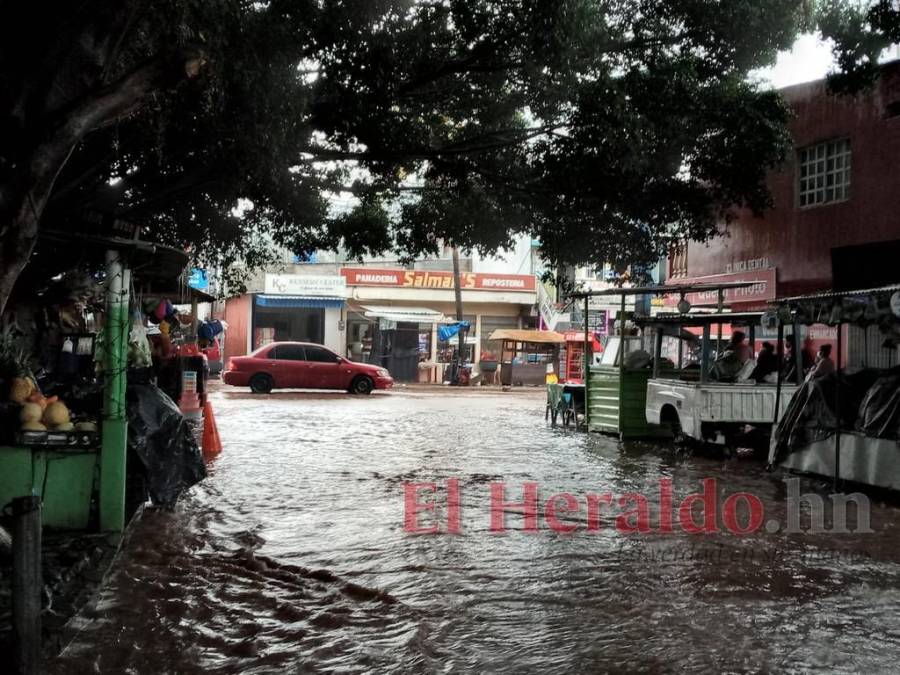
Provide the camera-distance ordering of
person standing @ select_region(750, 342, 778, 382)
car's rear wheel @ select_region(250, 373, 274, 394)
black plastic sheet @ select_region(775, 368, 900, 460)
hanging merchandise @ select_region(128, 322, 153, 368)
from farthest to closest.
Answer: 1. car's rear wheel @ select_region(250, 373, 274, 394)
2. person standing @ select_region(750, 342, 778, 382)
3. black plastic sheet @ select_region(775, 368, 900, 460)
4. hanging merchandise @ select_region(128, 322, 153, 368)

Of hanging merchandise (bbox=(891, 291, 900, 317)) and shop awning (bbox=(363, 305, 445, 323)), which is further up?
shop awning (bbox=(363, 305, 445, 323))

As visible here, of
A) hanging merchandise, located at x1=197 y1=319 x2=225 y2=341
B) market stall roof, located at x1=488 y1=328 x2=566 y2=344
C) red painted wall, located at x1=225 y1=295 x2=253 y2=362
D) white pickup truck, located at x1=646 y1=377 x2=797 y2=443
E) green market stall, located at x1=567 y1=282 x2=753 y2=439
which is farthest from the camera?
red painted wall, located at x1=225 y1=295 x2=253 y2=362

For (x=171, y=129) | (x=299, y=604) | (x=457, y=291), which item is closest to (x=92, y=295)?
(x=171, y=129)

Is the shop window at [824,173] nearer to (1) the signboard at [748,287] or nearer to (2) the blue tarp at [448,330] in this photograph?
(1) the signboard at [748,287]

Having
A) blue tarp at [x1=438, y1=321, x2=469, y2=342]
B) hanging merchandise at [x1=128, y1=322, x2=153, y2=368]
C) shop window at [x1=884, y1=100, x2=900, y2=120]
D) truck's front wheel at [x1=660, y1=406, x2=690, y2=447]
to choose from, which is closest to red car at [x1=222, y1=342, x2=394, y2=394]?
blue tarp at [x1=438, y1=321, x2=469, y2=342]

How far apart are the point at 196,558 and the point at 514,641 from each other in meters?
2.87

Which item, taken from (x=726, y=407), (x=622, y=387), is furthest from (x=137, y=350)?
(x=622, y=387)

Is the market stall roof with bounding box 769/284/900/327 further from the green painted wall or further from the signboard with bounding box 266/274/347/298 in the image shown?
the signboard with bounding box 266/274/347/298

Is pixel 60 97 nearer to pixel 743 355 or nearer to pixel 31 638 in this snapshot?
pixel 31 638

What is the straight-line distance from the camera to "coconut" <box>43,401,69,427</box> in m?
6.45

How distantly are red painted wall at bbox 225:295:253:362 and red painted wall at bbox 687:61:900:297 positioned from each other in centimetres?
2421

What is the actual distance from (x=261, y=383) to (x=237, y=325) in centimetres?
1326

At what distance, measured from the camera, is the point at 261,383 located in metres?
24.8

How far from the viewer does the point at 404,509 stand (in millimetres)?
8242
